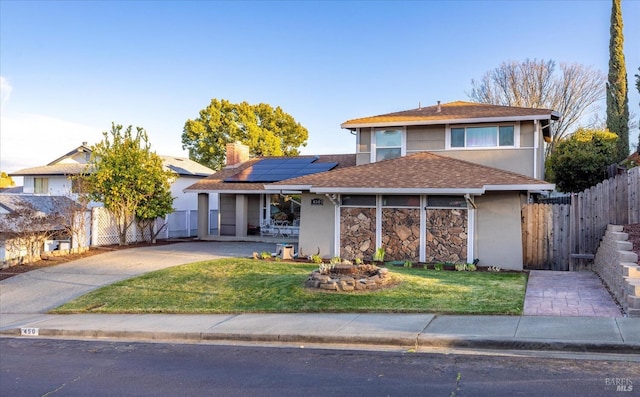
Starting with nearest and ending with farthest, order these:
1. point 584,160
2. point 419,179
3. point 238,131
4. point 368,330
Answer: point 368,330 < point 419,179 < point 584,160 < point 238,131

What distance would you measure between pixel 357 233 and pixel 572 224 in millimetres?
6486

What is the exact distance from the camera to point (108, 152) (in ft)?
75.2

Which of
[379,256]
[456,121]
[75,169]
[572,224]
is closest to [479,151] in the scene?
[456,121]

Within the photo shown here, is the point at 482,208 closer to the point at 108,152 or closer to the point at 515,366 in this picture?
the point at 515,366

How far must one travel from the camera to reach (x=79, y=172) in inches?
1210

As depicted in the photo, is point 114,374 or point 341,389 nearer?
point 341,389

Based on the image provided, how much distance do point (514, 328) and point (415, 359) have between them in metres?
2.11

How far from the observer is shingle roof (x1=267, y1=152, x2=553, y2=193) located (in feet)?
50.4

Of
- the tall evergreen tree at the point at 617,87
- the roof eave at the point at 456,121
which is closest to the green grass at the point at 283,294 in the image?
the roof eave at the point at 456,121

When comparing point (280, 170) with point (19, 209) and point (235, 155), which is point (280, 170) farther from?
point (19, 209)

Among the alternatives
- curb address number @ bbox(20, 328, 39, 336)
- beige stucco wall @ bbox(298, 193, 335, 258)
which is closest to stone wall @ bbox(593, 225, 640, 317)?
beige stucco wall @ bbox(298, 193, 335, 258)

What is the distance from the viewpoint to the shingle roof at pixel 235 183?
994 inches

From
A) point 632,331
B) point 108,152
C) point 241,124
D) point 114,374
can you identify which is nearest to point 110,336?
point 114,374

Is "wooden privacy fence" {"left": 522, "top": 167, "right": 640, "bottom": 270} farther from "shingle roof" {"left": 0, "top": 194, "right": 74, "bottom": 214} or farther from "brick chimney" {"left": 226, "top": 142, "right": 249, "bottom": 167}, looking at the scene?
"brick chimney" {"left": 226, "top": 142, "right": 249, "bottom": 167}
